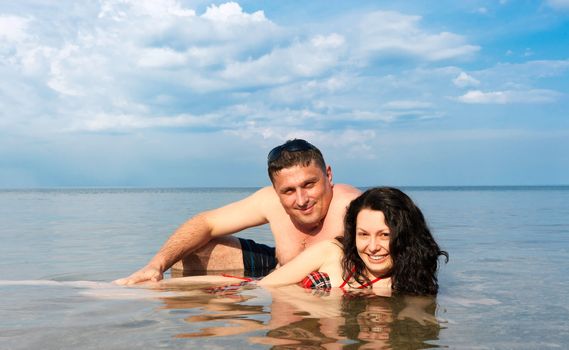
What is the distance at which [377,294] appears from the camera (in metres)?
4.33

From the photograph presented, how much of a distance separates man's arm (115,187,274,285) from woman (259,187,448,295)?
1354 mm

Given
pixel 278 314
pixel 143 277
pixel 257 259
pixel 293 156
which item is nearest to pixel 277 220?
pixel 293 156

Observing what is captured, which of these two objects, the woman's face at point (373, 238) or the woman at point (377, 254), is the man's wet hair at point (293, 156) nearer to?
the woman at point (377, 254)

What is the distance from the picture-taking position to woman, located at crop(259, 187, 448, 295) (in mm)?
4312

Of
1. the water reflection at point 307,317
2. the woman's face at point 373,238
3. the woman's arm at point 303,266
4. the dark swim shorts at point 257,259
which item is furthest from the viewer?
the dark swim shorts at point 257,259

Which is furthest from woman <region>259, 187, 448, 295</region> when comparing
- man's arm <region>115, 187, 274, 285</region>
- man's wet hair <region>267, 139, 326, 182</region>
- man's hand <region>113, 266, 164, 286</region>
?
man's arm <region>115, 187, 274, 285</region>

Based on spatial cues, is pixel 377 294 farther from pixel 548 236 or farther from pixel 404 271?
pixel 548 236

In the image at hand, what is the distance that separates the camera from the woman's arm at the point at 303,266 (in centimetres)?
469

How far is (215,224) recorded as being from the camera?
6.14m

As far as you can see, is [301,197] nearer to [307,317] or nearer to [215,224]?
[215,224]

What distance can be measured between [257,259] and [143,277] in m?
1.84

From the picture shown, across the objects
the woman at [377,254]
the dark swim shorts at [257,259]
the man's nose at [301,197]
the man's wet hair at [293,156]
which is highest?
the man's wet hair at [293,156]

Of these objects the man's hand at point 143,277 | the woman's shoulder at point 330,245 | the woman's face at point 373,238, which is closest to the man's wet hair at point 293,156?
the woman's shoulder at point 330,245

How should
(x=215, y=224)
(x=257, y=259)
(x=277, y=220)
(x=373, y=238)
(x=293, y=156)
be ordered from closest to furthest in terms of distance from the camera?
(x=373, y=238)
(x=293, y=156)
(x=277, y=220)
(x=215, y=224)
(x=257, y=259)
